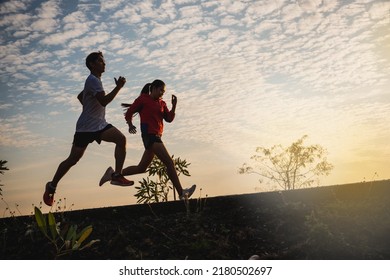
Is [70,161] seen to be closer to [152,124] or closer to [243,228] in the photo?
[152,124]

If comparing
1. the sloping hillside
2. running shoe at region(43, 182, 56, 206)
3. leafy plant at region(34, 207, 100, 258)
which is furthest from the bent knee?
leafy plant at region(34, 207, 100, 258)

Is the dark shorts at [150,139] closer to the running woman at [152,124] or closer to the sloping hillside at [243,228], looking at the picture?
the running woman at [152,124]

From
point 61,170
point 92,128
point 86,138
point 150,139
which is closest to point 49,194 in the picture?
point 61,170

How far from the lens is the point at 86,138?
4645 millimetres

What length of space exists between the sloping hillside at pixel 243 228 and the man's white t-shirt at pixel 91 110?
41.7 inches

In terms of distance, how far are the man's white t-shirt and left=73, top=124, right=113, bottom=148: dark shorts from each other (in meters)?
0.04

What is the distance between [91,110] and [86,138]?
35cm

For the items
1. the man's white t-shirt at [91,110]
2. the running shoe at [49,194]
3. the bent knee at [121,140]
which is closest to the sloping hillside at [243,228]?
the running shoe at [49,194]

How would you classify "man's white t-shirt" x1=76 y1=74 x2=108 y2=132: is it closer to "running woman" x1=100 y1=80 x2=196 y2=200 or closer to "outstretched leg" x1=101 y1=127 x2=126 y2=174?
"outstretched leg" x1=101 y1=127 x2=126 y2=174

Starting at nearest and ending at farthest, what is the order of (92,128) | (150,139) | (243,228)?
(243,228) < (92,128) < (150,139)

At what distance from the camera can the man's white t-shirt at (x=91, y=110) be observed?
462 centimetres

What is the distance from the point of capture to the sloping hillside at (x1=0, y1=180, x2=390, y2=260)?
2863 mm

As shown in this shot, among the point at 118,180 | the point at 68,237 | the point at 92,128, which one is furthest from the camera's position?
the point at 118,180

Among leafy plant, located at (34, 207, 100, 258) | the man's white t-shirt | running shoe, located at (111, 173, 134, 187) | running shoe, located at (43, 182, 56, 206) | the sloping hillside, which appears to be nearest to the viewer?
the sloping hillside
